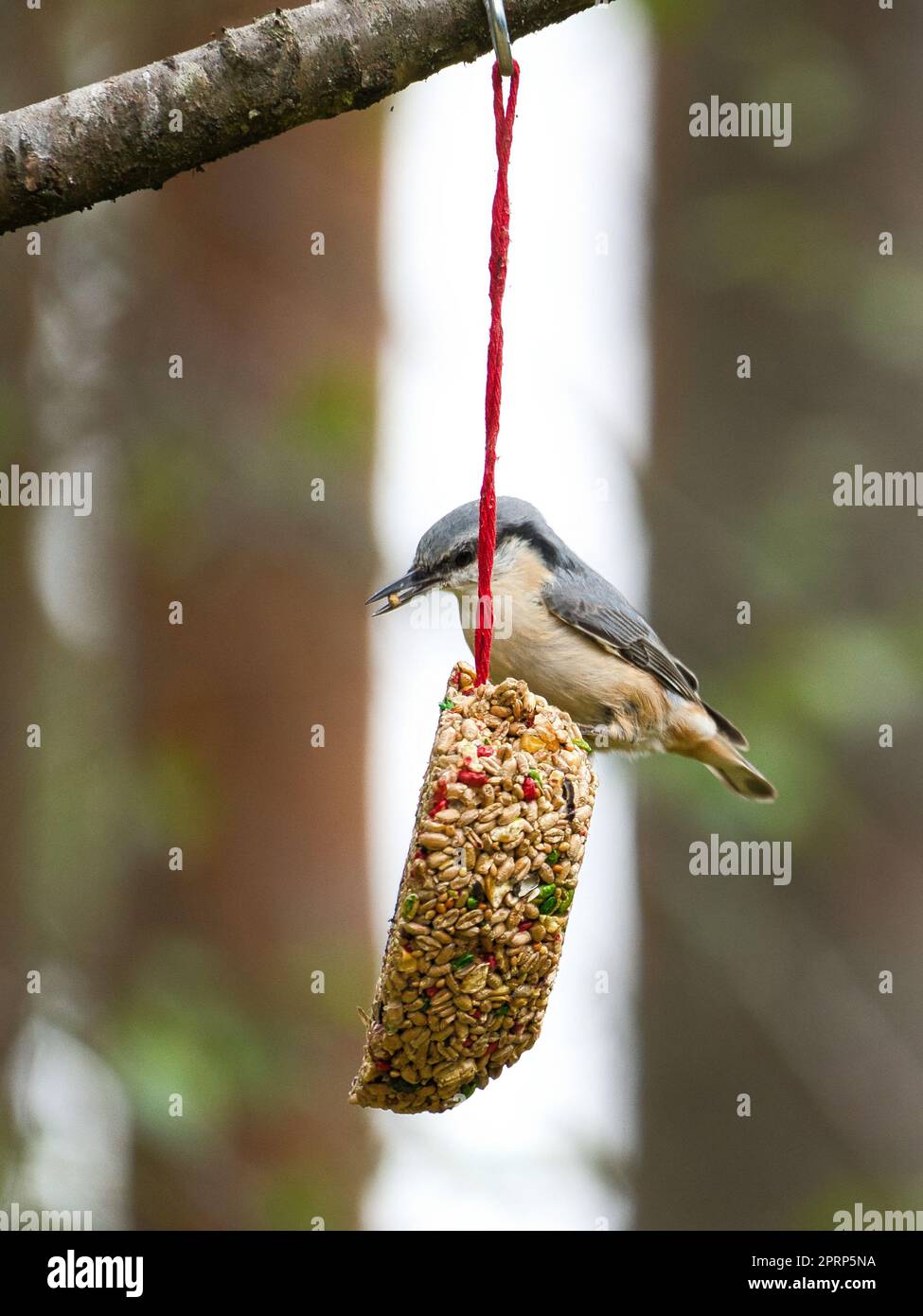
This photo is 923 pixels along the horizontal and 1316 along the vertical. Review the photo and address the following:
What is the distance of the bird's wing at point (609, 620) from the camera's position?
2605 mm

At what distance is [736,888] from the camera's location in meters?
3.68

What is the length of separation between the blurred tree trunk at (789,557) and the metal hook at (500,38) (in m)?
1.97

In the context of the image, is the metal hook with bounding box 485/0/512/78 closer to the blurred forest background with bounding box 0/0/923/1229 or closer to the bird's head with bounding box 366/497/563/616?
the bird's head with bounding box 366/497/563/616

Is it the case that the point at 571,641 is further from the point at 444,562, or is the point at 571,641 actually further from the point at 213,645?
the point at 213,645

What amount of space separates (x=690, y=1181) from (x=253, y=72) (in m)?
3.14

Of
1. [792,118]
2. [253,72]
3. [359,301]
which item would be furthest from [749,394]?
[253,72]

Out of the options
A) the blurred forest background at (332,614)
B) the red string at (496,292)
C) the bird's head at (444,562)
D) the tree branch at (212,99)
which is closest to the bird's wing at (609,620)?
the bird's head at (444,562)

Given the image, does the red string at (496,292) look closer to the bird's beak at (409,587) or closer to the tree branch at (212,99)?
the tree branch at (212,99)

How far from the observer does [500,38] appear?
1593 millimetres

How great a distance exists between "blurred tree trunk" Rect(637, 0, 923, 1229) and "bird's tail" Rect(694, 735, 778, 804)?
0.24 metres

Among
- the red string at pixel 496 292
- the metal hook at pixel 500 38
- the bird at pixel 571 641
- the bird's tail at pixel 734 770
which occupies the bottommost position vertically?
the bird's tail at pixel 734 770

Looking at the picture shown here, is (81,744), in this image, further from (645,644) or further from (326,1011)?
(645,644)

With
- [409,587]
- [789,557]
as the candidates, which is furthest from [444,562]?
[789,557]

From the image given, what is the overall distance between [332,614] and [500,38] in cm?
211
